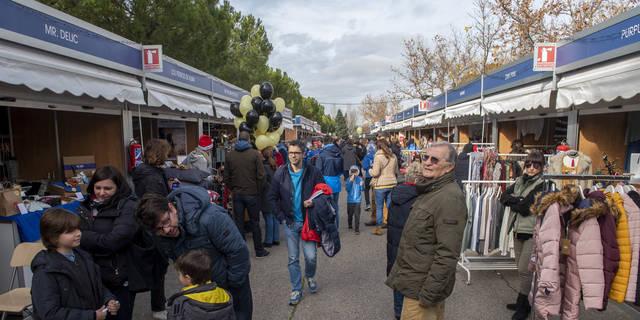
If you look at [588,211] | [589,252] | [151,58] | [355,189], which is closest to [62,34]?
[151,58]

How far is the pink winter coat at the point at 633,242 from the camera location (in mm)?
2471

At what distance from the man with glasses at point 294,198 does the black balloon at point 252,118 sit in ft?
12.6

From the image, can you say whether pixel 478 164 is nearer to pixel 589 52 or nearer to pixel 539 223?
pixel 589 52

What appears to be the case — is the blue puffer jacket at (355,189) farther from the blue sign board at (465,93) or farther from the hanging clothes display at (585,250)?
the blue sign board at (465,93)

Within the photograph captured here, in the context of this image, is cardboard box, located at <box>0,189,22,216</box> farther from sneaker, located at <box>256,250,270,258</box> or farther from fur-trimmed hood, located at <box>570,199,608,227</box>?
fur-trimmed hood, located at <box>570,199,608,227</box>

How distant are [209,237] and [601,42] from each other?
18.5 ft

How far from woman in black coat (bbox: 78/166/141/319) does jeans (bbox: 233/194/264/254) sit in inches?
104

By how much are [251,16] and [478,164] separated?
84.4ft

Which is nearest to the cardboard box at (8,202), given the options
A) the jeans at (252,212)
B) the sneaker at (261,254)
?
the jeans at (252,212)

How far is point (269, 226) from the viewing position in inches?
228

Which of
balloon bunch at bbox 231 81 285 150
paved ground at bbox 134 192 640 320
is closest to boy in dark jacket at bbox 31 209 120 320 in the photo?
paved ground at bbox 134 192 640 320

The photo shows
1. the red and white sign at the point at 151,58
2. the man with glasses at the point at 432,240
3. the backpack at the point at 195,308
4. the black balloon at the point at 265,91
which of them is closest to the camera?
the backpack at the point at 195,308

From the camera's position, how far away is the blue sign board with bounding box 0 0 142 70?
3.63 m

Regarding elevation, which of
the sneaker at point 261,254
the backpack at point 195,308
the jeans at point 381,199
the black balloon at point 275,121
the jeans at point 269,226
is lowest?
the sneaker at point 261,254
